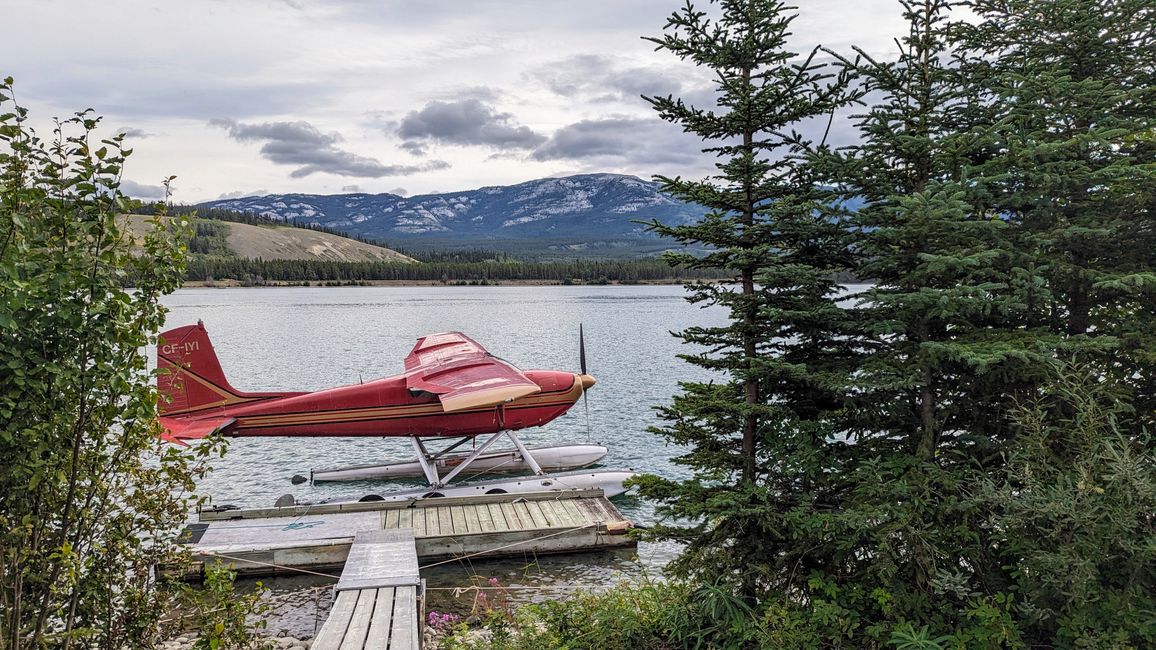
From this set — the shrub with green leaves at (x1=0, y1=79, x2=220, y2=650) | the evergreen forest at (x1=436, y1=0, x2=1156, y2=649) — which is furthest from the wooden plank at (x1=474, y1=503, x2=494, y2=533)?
the shrub with green leaves at (x1=0, y1=79, x2=220, y2=650)

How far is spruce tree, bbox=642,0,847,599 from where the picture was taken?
6.27m

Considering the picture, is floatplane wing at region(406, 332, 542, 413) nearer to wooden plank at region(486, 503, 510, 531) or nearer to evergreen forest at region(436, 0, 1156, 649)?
wooden plank at region(486, 503, 510, 531)

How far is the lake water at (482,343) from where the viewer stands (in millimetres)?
11055

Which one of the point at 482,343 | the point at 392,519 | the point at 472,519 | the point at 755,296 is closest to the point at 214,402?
the point at 392,519

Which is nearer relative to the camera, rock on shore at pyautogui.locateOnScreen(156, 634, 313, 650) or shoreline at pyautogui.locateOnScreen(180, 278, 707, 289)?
rock on shore at pyautogui.locateOnScreen(156, 634, 313, 650)

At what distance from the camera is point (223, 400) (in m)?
15.0

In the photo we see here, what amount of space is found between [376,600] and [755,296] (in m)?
5.50

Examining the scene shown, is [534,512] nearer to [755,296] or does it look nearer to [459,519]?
[459,519]

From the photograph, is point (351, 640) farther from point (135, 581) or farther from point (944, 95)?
point (944, 95)

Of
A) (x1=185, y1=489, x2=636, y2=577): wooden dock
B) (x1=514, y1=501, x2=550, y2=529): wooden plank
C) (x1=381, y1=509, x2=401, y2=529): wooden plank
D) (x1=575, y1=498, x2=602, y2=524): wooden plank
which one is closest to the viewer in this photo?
(x1=185, y1=489, x2=636, y2=577): wooden dock

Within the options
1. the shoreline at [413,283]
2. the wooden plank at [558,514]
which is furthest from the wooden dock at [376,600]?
the shoreline at [413,283]

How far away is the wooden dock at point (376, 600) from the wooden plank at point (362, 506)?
231cm

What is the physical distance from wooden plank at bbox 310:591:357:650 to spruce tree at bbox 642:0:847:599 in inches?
136

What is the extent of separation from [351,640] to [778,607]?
4164 millimetres
